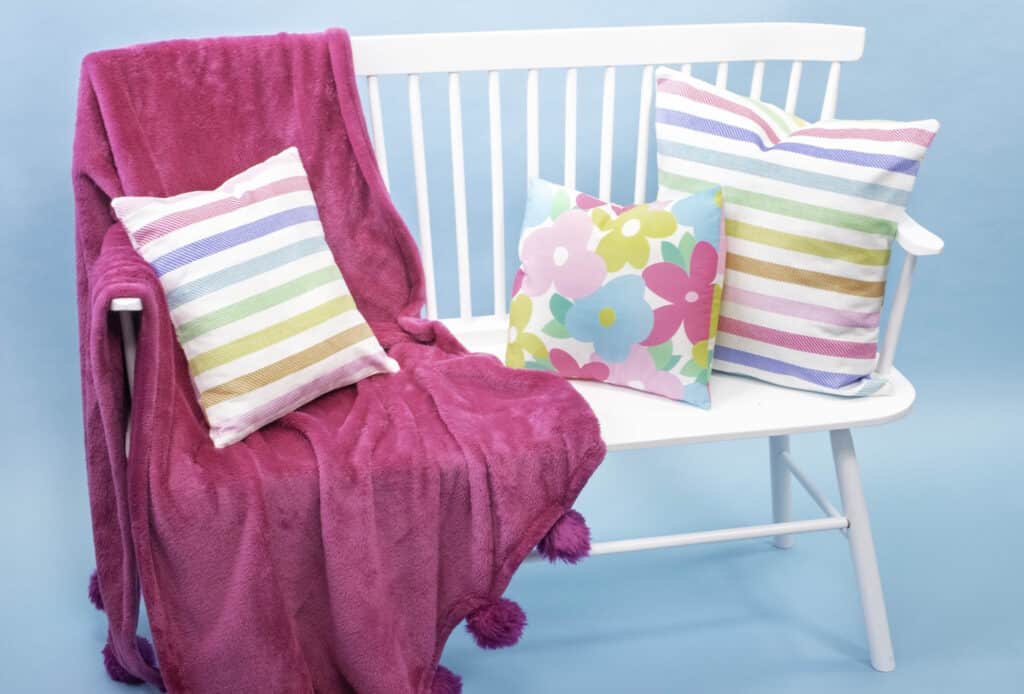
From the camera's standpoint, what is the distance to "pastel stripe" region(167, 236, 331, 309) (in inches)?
63.9

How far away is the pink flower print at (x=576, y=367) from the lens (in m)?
1.80

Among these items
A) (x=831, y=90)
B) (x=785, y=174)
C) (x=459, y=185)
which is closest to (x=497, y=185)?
(x=459, y=185)

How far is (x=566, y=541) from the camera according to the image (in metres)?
1.62

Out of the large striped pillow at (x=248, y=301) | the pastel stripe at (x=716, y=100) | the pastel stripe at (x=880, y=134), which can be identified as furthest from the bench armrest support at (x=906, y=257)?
the large striped pillow at (x=248, y=301)

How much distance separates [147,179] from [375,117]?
402 millimetres

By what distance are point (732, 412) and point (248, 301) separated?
76cm

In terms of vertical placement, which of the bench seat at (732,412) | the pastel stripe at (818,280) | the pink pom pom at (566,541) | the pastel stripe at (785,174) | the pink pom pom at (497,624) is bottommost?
the pink pom pom at (497,624)

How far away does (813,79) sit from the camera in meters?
2.45

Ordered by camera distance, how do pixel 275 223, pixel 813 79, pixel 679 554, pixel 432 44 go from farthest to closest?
pixel 813 79 < pixel 679 554 < pixel 432 44 < pixel 275 223

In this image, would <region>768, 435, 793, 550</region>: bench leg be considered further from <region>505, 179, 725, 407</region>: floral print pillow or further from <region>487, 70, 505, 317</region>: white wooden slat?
<region>487, 70, 505, 317</region>: white wooden slat

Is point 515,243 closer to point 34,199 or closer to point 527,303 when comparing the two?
point 527,303

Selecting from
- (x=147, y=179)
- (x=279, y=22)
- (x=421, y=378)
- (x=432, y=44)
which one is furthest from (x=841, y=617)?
(x=279, y=22)

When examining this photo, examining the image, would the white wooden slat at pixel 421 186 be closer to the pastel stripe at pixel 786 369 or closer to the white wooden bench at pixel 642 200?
the white wooden bench at pixel 642 200

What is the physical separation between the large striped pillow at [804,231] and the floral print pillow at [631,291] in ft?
0.23
